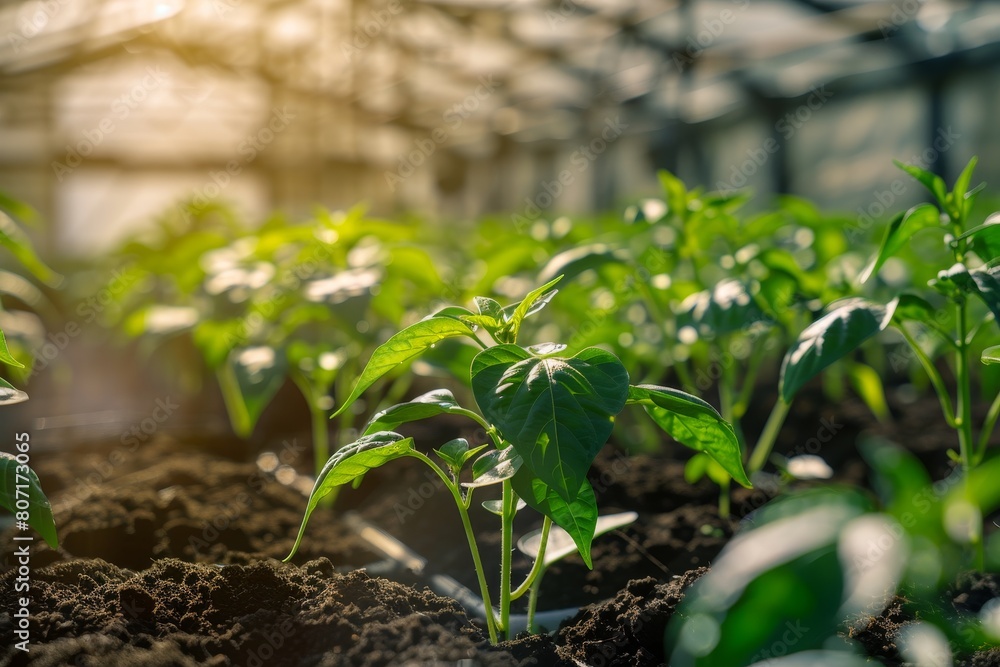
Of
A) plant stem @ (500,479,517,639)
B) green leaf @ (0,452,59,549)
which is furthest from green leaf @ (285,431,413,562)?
green leaf @ (0,452,59,549)

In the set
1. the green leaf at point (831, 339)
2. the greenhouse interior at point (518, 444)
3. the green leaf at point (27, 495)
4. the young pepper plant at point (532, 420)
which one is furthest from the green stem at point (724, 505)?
the green leaf at point (27, 495)

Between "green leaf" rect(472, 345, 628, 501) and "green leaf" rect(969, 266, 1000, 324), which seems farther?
"green leaf" rect(969, 266, 1000, 324)

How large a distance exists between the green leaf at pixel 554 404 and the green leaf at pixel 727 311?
0.45 meters

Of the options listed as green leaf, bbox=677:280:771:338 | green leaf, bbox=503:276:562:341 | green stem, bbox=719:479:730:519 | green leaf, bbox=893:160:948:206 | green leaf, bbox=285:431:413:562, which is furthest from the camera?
green stem, bbox=719:479:730:519

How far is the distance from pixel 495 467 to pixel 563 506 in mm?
68

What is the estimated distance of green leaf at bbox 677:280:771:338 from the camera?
3.63 feet

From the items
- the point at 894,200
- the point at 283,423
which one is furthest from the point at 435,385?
the point at 894,200

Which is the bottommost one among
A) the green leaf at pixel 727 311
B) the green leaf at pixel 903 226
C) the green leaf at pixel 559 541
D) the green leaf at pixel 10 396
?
the green leaf at pixel 559 541

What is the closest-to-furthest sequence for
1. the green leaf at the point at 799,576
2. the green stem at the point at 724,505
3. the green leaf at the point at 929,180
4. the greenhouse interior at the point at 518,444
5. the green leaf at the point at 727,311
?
the green leaf at the point at 799,576 < the greenhouse interior at the point at 518,444 < the green leaf at the point at 929,180 < the green leaf at the point at 727,311 < the green stem at the point at 724,505

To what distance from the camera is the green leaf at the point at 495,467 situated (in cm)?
68

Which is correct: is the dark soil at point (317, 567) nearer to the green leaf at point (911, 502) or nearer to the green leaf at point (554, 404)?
the green leaf at point (554, 404)

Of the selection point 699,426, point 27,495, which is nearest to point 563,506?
point 699,426

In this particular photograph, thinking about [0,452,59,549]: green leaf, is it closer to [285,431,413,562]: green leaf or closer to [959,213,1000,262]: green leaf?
[285,431,413,562]: green leaf

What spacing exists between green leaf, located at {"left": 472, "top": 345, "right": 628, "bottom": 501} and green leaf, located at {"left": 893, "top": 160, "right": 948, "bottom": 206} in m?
0.52
